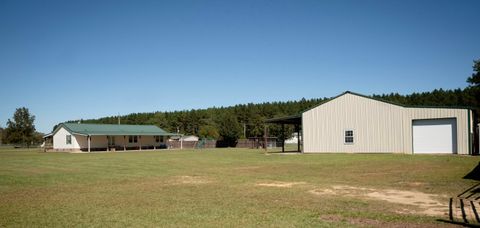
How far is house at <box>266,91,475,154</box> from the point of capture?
95.2 ft

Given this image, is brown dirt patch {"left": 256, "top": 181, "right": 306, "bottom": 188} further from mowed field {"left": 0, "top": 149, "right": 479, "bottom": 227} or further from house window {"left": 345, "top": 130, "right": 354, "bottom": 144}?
house window {"left": 345, "top": 130, "right": 354, "bottom": 144}

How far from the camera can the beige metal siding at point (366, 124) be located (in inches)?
1185

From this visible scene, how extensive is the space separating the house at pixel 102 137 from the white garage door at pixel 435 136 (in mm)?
40815

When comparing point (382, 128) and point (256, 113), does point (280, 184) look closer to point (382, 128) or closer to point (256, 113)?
point (382, 128)

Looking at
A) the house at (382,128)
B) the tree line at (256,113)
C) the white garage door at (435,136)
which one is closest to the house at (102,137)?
the tree line at (256,113)

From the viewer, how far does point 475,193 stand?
1108cm

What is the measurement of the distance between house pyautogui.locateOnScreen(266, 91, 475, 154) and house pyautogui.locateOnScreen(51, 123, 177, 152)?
32.1 m

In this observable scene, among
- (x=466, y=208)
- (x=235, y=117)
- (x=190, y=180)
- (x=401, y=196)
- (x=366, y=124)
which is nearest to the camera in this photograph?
(x=466, y=208)

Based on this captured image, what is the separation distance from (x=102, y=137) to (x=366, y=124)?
40300mm

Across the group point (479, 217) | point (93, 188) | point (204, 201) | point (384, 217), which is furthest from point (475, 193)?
point (93, 188)

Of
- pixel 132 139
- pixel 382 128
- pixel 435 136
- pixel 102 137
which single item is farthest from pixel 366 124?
pixel 132 139

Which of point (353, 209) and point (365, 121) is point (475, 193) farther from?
point (365, 121)

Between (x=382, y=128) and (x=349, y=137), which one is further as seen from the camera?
(x=349, y=137)

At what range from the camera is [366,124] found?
109ft
